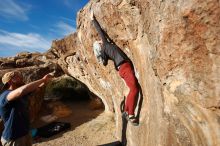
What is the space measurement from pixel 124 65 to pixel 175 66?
2646 mm

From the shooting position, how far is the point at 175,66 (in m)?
4.86

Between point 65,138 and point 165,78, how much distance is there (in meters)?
8.74

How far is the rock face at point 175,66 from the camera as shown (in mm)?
4262

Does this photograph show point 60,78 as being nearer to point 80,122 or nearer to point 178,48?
point 80,122

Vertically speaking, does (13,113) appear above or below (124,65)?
below

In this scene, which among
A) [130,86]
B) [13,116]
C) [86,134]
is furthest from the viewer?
[86,134]

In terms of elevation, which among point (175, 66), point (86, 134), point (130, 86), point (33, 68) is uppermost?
point (33, 68)

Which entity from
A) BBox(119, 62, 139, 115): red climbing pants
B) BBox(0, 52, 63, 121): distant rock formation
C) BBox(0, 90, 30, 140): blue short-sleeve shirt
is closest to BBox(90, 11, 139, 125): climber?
BBox(119, 62, 139, 115): red climbing pants

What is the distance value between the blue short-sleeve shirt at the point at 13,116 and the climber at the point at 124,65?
2740mm

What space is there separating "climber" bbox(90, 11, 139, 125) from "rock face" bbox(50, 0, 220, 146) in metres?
0.21

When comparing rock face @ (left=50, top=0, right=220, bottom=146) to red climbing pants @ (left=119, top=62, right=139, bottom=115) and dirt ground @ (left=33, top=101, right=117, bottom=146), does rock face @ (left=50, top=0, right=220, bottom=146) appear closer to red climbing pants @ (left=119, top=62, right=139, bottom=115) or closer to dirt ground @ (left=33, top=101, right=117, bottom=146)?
red climbing pants @ (left=119, top=62, right=139, bottom=115)

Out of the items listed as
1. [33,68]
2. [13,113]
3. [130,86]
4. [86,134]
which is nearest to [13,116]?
[13,113]

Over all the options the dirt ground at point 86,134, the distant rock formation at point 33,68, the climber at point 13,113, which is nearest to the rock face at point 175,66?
the climber at point 13,113

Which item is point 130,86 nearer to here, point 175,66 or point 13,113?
point 175,66
